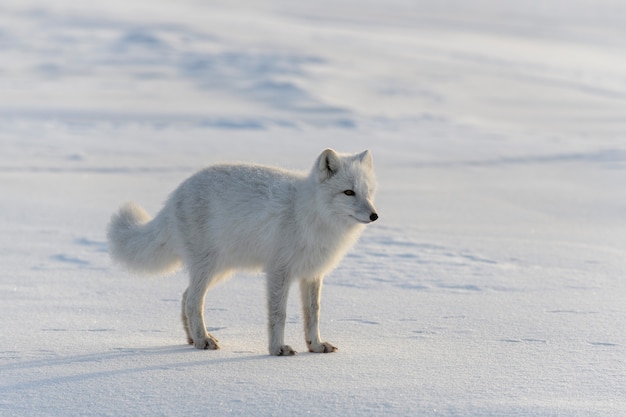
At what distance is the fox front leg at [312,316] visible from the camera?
4270mm

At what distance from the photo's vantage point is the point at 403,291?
5367mm

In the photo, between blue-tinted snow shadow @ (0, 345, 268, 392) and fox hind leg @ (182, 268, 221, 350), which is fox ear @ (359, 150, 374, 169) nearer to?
fox hind leg @ (182, 268, 221, 350)

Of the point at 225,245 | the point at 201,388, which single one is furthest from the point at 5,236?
the point at 201,388

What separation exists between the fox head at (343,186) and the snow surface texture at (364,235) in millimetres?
673

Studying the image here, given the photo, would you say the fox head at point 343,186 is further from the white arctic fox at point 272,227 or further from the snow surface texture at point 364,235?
the snow surface texture at point 364,235

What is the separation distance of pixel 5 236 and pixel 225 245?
9.57 ft

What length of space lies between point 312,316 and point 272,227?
1.60 ft

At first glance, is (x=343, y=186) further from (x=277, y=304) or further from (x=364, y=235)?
(x=364, y=235)

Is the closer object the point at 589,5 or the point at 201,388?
the point at 201,388

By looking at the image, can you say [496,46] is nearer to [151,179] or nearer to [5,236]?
[151,179]

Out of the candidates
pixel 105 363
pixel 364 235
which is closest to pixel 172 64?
pixel 364 235

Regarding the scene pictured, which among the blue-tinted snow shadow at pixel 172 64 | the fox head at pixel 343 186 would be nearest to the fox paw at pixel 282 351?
the fox head at pixel 343 186

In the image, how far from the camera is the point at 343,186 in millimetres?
4199

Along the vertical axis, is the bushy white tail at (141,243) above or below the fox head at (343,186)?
below
